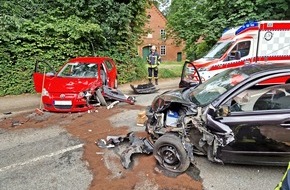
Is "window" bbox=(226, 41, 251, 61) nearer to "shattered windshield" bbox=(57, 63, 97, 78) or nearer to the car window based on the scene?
"shattered windshield" bbox=(57, 63, 97, 78)

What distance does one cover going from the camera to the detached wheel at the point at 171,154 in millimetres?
3795

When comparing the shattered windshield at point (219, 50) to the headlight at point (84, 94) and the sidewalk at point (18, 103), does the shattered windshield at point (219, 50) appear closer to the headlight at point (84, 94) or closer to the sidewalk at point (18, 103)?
the sidewalk at point (18, 103)

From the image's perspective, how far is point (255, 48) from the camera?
967 cm

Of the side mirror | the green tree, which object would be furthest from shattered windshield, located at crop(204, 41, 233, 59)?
the side mirror

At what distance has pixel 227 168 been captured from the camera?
4039 millimetres

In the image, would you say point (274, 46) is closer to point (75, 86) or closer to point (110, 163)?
point (75, 86)

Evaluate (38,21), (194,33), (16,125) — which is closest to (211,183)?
(16,125)

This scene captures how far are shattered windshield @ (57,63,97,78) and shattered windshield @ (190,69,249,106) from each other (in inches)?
177

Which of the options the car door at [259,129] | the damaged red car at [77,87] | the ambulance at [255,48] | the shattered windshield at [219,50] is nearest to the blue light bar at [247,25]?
the ambulance at [255,48]

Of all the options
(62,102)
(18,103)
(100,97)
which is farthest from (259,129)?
(18,103)

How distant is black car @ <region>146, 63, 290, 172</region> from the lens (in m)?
3.58

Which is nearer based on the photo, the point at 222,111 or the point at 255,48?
the point at 222,111

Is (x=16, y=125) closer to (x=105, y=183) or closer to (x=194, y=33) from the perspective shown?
(x=105, y=183)

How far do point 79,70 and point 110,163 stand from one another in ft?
16.0
